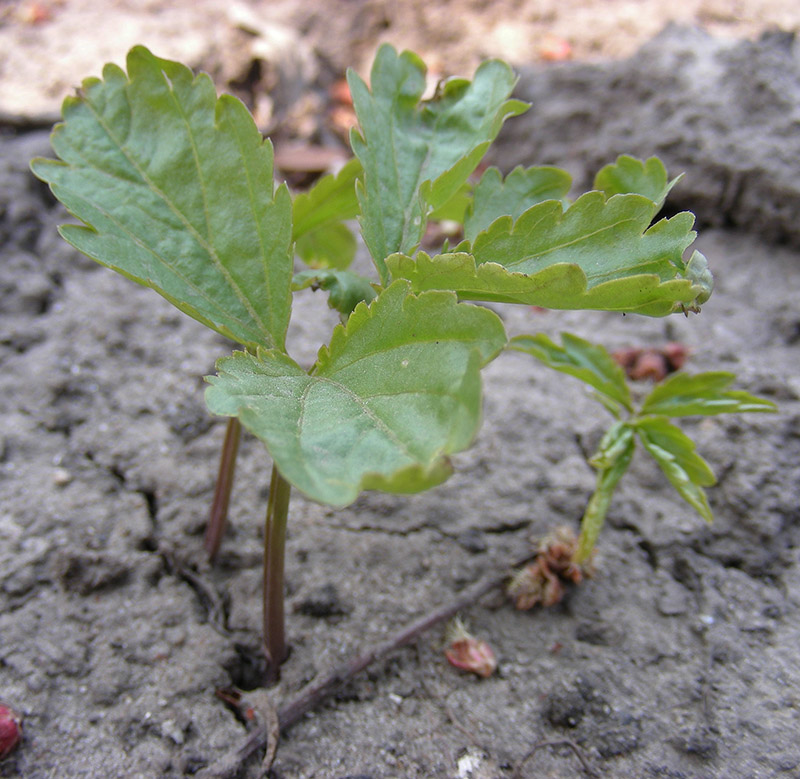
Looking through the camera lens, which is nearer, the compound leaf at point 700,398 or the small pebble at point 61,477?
the compound leaf at point 700,398

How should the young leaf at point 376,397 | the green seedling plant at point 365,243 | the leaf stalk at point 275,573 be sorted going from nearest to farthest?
1. the young leaf at point 376,397
2. the green seedling plant at point 365,243
3. the leaf stalk at point 275,573

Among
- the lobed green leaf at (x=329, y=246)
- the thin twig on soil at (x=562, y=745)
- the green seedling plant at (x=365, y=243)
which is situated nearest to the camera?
the green seedling plant at (x=365, y=243)

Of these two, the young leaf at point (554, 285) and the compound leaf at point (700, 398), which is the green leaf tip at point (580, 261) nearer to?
the young leaf at point (554, 285)

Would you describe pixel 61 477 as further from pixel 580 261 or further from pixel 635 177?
pixel 635 177

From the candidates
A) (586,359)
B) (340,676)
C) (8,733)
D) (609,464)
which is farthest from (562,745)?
(8,733)

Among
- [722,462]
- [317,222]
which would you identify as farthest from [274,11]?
[722,462]

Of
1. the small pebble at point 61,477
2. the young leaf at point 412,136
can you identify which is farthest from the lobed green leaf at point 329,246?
the small pebble at point 61,477
